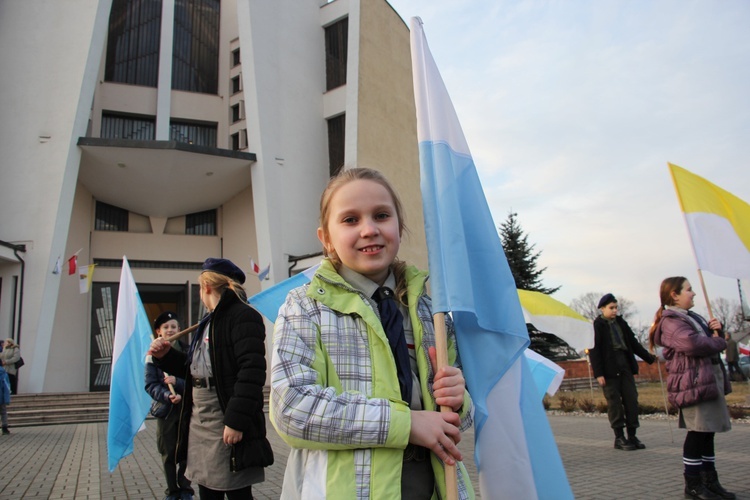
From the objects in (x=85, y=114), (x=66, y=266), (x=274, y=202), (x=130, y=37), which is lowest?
(x=66, y=266)

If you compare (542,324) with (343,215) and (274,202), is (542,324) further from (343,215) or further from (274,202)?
(274,202)

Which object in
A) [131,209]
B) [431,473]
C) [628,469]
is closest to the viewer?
[431,473]

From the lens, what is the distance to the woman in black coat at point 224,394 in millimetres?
3252

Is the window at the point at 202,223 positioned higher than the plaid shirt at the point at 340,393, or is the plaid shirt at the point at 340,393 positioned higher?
the window at the point at 202,223

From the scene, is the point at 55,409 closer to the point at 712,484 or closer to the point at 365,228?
the point at 712,484

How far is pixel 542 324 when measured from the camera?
9.27 meters

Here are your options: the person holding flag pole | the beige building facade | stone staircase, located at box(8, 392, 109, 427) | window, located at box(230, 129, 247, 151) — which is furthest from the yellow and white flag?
window, located at box(230, 129, 247, 151)

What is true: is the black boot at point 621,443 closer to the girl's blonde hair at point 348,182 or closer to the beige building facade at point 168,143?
the girl's blonde hair at point 348,182

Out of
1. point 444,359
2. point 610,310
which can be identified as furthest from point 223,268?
point 610,310

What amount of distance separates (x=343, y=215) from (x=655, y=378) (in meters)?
27.9

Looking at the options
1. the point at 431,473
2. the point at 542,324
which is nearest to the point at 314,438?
the point at 431,473

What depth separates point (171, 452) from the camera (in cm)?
524

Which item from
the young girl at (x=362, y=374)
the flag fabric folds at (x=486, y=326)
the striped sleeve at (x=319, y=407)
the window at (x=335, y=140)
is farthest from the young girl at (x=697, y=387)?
the window at (x=335, y=140)

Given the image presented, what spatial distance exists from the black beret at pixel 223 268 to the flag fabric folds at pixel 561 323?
624cm
